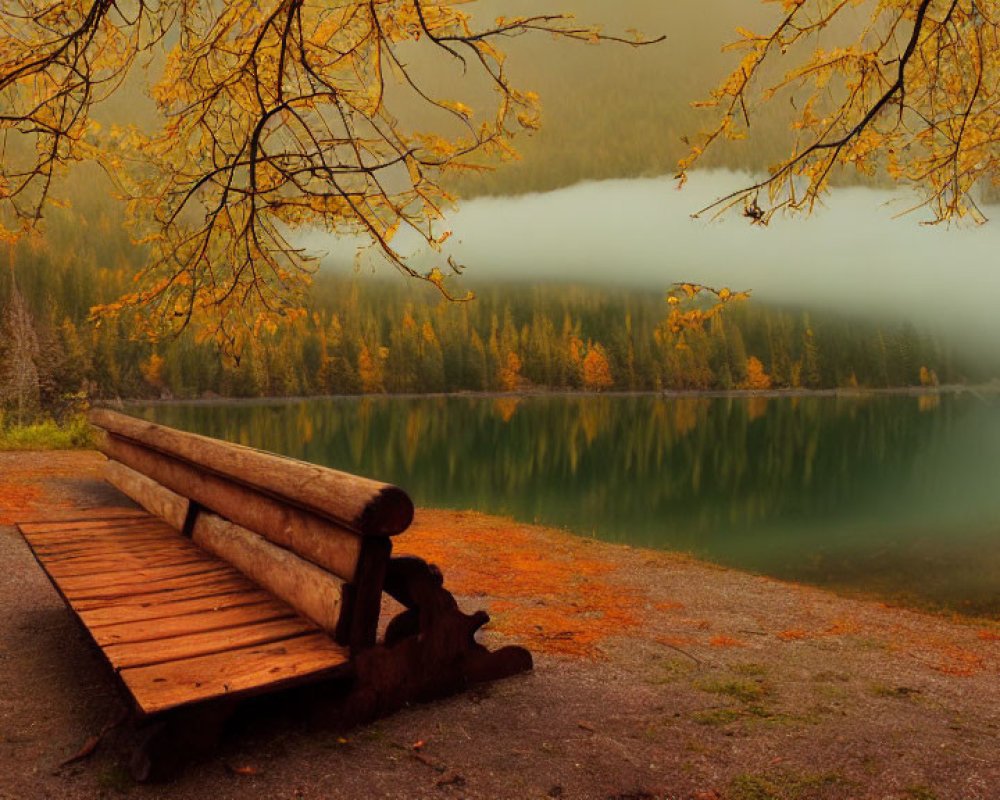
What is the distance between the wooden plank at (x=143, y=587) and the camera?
439 centimetres

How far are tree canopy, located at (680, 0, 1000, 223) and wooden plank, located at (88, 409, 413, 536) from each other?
3.42m

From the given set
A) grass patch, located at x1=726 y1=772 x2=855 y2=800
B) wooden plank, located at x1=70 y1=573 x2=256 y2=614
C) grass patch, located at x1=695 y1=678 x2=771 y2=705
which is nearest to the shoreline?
wooden plank, located at x1=70 y1=573 x2=256 y2=614

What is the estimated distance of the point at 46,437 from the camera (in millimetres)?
21203

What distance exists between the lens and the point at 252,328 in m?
6.83

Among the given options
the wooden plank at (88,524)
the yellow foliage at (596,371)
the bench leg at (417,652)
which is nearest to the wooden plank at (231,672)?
the bench leg at (417,652)

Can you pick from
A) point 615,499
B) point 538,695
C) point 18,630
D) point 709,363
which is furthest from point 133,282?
point 709,363

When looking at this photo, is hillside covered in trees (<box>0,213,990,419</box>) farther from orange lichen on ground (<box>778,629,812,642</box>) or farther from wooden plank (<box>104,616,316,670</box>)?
wooden plank (<box>104,616,316,670</box>)

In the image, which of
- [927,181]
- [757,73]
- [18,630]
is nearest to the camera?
[757,73]

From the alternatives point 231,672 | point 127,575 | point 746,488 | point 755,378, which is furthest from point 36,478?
point 755,378

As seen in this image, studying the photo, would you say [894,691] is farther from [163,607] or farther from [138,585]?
[138,585]

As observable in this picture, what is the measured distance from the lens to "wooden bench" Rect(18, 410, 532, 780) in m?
3.46

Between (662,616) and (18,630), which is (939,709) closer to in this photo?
(662,616)

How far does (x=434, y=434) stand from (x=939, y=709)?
61.7 meters

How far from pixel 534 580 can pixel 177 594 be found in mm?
6285
